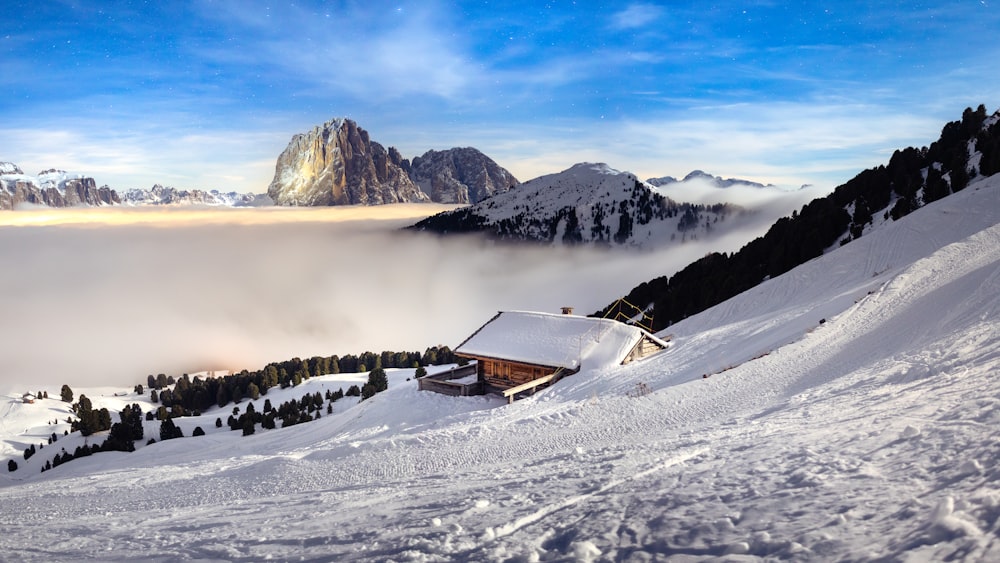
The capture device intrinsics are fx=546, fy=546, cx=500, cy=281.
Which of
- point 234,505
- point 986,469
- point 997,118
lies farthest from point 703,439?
point 997,118

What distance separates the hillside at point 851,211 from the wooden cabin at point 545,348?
628 inches

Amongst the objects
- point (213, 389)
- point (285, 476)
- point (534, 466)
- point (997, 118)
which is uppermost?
point (997, 118)

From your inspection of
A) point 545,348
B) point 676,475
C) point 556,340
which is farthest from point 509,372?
point 676,475

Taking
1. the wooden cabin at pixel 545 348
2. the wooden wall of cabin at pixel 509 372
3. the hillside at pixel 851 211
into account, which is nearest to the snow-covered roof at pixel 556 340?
the wooden cabin at pixel 545 348

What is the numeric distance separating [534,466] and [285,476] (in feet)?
25.9

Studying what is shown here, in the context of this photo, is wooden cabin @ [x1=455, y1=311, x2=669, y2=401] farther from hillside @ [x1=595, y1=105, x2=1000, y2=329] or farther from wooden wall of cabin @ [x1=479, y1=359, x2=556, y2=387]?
hillside @ [x1=595, y1=105, x2=1000, y2=329]

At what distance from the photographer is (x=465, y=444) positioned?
16391 millimetres

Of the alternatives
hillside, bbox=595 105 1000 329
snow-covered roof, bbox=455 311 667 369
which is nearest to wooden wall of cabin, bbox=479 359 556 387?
snow-covered roof, bbox=455 311 667 369

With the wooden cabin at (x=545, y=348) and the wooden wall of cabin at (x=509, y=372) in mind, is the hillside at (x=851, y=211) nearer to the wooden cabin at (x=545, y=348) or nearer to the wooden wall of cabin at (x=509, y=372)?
the wooden cabin at (x=545, y=348)

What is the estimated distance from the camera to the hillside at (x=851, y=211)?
44.7 meters

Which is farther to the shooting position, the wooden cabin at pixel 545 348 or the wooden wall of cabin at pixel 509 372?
the wooden wall of cabin at pixel 509 372

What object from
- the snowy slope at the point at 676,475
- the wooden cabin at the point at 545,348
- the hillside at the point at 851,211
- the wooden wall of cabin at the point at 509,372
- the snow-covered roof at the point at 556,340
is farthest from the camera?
the hillside at the point at 851,211

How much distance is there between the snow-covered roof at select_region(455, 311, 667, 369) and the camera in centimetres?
2902

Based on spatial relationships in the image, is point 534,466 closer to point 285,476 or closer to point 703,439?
point 703,439
